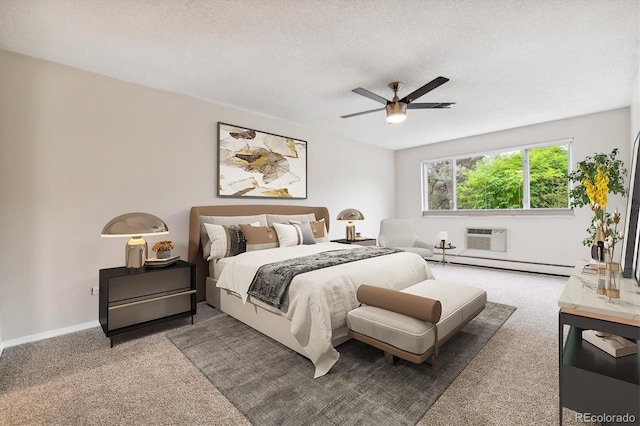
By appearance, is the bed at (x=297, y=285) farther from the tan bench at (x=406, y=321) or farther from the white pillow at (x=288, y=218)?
the tan bench at (x=406, y=321)

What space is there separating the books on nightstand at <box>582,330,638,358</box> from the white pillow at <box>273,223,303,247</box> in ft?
9.61

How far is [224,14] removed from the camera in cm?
215

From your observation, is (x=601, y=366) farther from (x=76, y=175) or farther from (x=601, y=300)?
(x=76, y=175)

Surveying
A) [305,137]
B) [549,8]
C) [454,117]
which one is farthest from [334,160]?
[549,8]

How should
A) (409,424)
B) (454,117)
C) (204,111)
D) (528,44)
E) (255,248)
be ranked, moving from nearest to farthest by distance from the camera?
(409,424) → (528,44) → (255,248) → (204,111) → (454,117)

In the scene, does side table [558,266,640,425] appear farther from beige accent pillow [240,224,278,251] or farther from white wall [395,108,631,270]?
white wall [395,108,631,270]

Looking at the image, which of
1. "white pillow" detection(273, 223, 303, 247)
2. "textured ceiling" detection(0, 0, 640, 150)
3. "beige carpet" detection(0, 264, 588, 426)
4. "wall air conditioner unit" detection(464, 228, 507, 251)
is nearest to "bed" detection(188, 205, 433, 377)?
"white pillow" detection(273, 223, 303, 247)

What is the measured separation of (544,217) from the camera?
16.5 feet

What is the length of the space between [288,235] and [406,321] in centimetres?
214

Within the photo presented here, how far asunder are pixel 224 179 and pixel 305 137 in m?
1.77

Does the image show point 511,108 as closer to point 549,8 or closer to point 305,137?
point 549,8

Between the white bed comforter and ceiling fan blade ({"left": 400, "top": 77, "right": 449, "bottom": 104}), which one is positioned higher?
ceiling fan blade ({"left": 400, "top": 77, "right": 449, "bottom": 104})

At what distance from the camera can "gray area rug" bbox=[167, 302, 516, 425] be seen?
1624 millimetres

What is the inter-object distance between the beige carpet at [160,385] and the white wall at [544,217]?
2850mm
